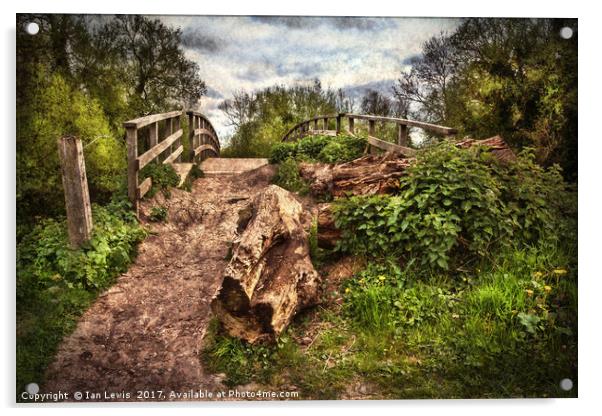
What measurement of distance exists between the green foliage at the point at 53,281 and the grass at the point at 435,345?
4.10 feet

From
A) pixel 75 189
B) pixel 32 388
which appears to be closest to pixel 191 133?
pixel 75 189

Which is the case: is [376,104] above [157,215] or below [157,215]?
above

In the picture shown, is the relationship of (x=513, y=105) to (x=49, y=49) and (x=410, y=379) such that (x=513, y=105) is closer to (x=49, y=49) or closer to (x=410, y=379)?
(x=410, y=379)

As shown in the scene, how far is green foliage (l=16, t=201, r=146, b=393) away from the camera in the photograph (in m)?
3.12

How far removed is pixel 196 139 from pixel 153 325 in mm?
4216

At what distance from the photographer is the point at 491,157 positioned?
3.77 meters

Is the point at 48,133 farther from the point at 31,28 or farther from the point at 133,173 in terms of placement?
the point at 133,173

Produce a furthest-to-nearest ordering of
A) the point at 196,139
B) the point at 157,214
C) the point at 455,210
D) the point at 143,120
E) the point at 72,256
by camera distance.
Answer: the point at 196,139 → the point at 157,214 → the point at 143,120 → the point at 72,256 → the point at 455,210

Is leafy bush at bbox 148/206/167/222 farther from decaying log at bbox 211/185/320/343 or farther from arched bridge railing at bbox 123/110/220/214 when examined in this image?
decaying log at bbox 211/185/320/343

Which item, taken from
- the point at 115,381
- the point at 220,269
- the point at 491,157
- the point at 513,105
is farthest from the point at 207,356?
the point at 513,105

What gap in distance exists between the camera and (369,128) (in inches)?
204

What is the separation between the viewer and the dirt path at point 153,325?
3.04 metres

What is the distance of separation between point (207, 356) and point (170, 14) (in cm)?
276

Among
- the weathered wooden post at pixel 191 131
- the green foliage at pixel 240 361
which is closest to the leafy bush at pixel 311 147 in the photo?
the weathered wooden post at pixel 191 131
